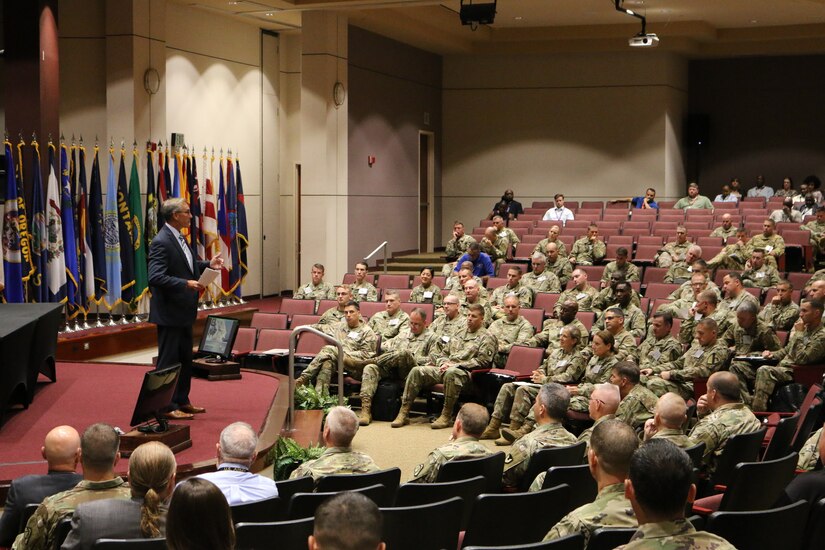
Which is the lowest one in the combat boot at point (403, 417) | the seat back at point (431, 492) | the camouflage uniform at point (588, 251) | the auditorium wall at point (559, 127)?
the combat boot at point (403, 417)

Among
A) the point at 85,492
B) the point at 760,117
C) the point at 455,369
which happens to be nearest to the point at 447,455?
the point at 85,492

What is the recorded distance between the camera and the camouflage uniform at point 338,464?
4129 mm

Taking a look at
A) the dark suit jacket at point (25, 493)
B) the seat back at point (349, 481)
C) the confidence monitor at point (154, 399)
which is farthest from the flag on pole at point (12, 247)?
the seat back at point (349, 481)

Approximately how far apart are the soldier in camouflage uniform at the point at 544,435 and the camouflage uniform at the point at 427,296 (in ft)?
17.6

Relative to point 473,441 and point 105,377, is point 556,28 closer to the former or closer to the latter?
point 105,377

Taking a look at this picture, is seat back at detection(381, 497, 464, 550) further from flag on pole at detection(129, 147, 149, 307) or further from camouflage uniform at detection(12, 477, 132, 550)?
flag on pole at detection(129, 147, 149, 307)

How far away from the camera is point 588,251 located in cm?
1233

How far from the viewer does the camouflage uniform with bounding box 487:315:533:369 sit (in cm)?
873

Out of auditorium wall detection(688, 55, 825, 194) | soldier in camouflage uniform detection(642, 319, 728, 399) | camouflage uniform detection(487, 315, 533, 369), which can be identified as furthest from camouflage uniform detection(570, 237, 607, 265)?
auditorium wall detection(688, 55, 825, 194)

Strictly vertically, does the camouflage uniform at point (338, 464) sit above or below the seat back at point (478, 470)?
above

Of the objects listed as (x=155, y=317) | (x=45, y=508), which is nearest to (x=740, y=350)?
(x=155, y=317)

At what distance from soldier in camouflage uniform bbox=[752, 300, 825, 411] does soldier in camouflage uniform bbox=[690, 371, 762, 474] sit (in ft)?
7.92

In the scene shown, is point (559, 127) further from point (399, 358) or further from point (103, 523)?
point (103, 523)

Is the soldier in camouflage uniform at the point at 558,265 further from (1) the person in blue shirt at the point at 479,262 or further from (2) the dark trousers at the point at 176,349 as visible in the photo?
(2) the dark trousers at the point at 176,349
